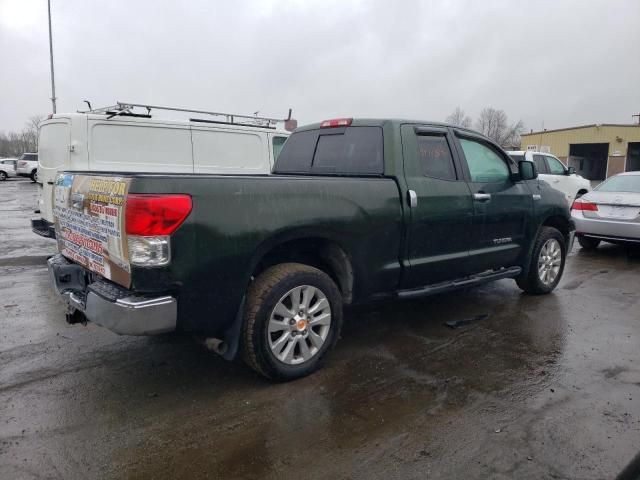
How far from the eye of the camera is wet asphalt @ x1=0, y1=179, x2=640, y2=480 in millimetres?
2639

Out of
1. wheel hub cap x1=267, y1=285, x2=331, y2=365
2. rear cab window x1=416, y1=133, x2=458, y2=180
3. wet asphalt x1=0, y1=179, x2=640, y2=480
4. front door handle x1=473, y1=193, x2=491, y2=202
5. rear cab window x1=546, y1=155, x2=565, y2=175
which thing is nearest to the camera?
wet asphalt x1=0, y1=179, x2=640, y2=480

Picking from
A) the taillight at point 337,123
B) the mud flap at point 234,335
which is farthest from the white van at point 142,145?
the mud flap at point 234,335

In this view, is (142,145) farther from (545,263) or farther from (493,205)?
(545,263)

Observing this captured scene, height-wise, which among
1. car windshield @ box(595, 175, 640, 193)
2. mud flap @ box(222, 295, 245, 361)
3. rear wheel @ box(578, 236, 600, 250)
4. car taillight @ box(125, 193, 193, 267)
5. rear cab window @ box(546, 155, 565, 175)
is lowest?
rear wheel @ box(578, 236, 600, 250)

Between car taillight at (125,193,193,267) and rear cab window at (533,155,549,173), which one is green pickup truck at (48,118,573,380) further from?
rear cab window at (533,155,549,173)

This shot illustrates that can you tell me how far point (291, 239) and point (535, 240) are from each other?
3336mm

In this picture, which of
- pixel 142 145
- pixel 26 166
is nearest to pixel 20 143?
pixel 26 166

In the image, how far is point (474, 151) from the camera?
500 centimetres

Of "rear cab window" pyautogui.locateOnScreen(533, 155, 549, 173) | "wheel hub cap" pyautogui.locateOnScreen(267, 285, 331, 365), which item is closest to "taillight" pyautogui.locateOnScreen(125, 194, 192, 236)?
"wheel hub cap" pyautogui.locateOnScreen(267, 285, 331, 365)

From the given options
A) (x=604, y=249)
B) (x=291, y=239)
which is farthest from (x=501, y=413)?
(x=604, y=249)

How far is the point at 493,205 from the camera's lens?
16.0ft

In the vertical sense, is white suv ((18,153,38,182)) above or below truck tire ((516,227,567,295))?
above

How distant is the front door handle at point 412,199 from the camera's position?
4090 millimetres

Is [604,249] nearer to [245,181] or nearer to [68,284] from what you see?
[245,181]
